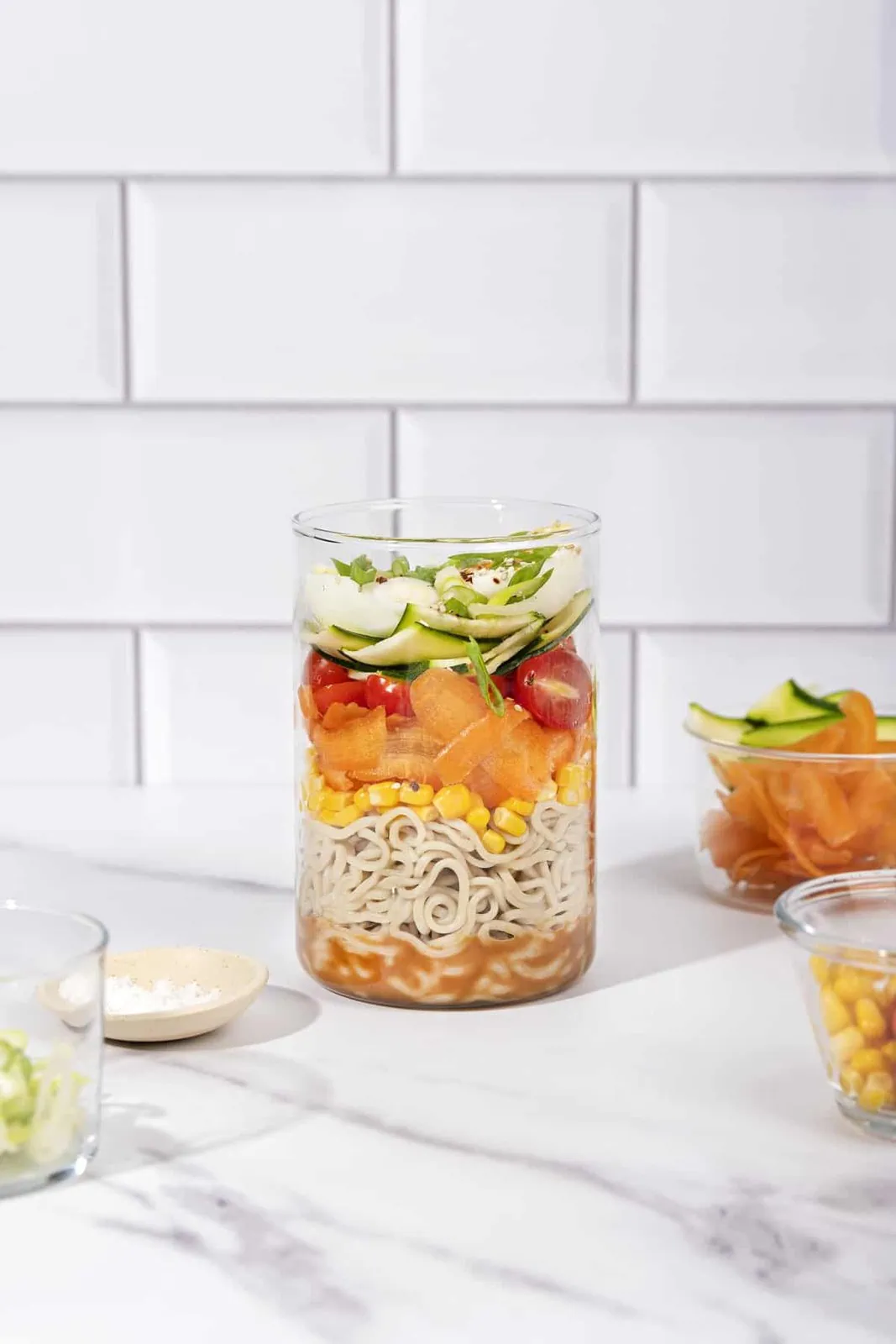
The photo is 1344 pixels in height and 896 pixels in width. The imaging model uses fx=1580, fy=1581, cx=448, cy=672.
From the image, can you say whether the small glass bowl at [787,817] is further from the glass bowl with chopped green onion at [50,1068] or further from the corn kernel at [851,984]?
the glass bowl with chopped green onion at [50,1068]

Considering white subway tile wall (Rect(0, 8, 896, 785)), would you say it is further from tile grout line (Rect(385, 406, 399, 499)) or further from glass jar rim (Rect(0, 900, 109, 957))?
glass jar rim (Rect(0, 900, 109, 957))

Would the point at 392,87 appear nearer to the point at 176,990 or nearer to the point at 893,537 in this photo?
the point at 893,537

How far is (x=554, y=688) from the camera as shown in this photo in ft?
2.62

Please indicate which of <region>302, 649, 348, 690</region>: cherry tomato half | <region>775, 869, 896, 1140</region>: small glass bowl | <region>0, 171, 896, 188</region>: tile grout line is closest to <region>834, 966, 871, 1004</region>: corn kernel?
<region>775, 869, 896, 1140</region>: small glass bowl

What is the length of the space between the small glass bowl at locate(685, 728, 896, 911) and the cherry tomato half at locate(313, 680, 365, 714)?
29 centimetres

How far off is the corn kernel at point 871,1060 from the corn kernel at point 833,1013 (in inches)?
0.5

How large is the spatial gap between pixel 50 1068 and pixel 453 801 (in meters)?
0.24

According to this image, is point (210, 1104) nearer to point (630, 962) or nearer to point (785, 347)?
point (630, 962)

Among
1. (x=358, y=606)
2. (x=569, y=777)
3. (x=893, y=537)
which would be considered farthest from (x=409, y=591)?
(x=893, y=537)

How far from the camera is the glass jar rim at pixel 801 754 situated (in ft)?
3.07

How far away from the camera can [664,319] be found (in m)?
1.19

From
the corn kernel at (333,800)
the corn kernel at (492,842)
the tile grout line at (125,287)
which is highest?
the tile grout line at (125,287)

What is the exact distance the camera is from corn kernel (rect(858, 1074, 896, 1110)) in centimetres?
68

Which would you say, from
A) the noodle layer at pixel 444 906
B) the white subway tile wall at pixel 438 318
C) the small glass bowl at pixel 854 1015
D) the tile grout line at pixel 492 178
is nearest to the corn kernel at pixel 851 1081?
the small glass bowl at pixel 854 1015
